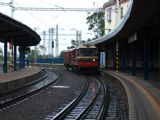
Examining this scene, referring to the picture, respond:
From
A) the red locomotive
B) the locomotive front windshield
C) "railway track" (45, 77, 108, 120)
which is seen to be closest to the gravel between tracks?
"railway track" (45, 77, 108, 120)

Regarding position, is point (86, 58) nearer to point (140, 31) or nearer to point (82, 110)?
point (140, 31)

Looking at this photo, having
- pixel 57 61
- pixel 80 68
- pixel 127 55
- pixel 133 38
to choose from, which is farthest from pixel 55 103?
pixel 57 61

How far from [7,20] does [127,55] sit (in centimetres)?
3718

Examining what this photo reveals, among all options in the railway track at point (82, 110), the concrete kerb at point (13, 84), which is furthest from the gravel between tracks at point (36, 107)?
the concrete kerb at point (13, 84)

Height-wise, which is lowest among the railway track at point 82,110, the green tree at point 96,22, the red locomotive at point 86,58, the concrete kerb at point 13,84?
the railway track at point 82,110

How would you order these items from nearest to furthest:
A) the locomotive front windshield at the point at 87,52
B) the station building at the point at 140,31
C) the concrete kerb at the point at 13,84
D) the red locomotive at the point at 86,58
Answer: the station building at the point at 140,31 → the concrete kerb at the point at 13,84 → the red locomotive at the point at 86,58 → the locomotive front windshield at the point at 87,52

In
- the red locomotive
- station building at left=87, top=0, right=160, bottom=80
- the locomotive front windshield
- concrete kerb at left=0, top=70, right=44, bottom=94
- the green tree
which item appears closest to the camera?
station building at left=87, top=0, right=160, bottom=80

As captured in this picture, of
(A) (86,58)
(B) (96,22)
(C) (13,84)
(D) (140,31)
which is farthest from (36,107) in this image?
(B) (96,22)

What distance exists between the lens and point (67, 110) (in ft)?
58.4

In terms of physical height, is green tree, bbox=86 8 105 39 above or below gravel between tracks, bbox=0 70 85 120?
above

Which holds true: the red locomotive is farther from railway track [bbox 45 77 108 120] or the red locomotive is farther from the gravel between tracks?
railway track [bbox 45 77 108 120]

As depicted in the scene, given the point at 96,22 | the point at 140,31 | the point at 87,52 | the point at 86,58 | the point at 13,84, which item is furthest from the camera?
the point at 96,22

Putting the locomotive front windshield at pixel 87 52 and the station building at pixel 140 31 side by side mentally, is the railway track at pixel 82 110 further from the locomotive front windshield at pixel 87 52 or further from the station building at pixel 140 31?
the locomotive front windshield at pixel 87 52

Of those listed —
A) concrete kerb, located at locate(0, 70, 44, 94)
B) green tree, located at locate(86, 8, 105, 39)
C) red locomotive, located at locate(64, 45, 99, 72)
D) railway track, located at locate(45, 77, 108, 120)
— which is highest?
green tree, located at locate(86, 8, 105, 39)
